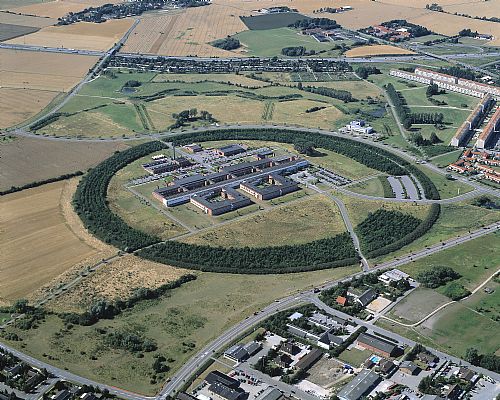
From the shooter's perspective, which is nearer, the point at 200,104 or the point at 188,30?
the point at 200,104

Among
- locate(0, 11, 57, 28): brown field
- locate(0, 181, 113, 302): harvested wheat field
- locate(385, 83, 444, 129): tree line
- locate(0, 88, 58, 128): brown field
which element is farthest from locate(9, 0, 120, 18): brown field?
locate(0, 181, 113, 302): harvested wheat field

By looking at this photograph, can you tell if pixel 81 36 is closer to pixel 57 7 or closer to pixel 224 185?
pixel 57 7

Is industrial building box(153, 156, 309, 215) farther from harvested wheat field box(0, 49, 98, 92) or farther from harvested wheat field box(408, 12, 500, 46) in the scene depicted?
harvested wheat field box(408, 12, 500, 46)

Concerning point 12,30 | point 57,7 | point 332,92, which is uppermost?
point 57,7

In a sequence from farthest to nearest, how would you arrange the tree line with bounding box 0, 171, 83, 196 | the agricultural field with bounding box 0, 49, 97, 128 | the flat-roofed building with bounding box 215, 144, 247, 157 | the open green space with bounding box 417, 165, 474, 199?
1. the agricultural field with bounding box 0, 49, 97, 128
2. the flat-roofed building with bounding box 215, 144, 247, 157
3. the open green space with bounding box 417, 165, 474, 199
4. the tree line with bounding box 0, 171, 83, 196

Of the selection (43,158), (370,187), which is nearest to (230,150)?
(370,187)

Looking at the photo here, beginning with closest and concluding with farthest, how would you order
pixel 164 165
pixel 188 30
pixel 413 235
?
pixel 413 235
pixel 164 165
pixel 188 30

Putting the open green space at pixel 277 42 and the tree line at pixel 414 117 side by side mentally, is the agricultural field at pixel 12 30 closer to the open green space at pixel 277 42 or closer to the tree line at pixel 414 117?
the open green space at pixel 277 42
